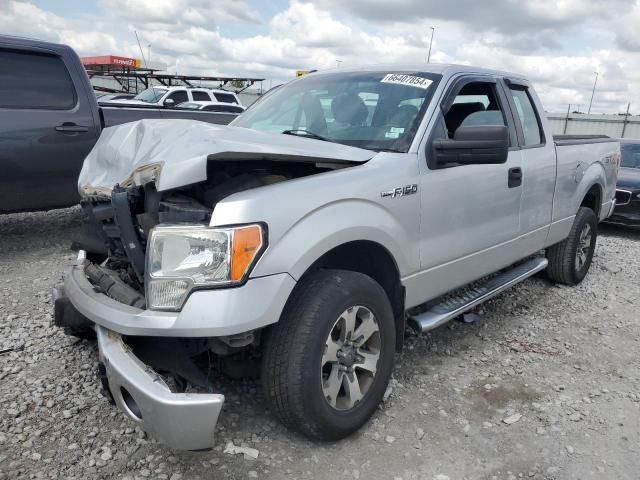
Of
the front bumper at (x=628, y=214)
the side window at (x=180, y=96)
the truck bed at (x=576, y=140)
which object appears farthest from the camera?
the side window at (x=180, y=96)

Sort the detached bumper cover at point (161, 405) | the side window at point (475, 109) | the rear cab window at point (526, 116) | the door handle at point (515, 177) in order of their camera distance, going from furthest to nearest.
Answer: the rear cab window at point (526, 116) < the door handle at point (515, 177) < the side window at point (475, 109) < the detached bumper cover at point (161, 405)

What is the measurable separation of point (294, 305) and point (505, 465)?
4.20 feet

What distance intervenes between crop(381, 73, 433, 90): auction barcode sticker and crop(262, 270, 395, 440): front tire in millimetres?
1382

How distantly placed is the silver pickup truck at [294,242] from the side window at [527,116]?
400 millimetres

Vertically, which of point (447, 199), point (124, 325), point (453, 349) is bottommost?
point (453, 349)

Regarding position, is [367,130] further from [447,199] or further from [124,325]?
[124,325]

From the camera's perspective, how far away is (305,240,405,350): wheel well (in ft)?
9.17

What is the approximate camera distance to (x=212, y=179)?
8.36 feet

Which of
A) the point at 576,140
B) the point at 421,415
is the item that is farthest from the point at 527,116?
the point at 421,415

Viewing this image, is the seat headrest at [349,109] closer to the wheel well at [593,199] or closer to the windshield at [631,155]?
the wheel well at [593,199]

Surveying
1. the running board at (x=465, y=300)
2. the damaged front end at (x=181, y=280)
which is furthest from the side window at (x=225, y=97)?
the damaged front end at (x=181, y=280)

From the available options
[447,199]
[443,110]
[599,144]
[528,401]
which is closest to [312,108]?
[443,110]

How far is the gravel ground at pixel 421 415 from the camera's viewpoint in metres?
2.48

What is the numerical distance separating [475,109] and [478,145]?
1.15 m
